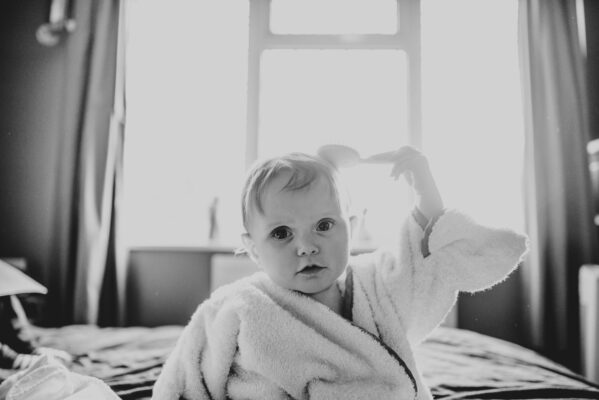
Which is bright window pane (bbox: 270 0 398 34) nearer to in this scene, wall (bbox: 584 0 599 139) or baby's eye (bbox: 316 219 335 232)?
wall (bbox: 584 0 599 139)

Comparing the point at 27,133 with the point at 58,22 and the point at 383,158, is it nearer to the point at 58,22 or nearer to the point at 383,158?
the point at 58,22

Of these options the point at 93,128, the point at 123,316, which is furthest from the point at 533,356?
the point at 93,128

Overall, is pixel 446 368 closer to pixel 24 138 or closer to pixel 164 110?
pixel 164 110

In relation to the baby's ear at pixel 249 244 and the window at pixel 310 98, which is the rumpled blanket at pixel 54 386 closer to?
the baby's ear at pixel 249 244

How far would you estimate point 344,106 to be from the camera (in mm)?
2785

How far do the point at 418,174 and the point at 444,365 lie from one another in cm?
63

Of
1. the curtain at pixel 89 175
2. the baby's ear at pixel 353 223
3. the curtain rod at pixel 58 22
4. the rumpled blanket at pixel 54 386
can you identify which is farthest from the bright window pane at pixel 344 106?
the rumpled blanket at pixel 54 386

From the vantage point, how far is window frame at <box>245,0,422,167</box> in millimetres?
2816

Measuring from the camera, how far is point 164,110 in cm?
293

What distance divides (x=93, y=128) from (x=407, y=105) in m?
1.79

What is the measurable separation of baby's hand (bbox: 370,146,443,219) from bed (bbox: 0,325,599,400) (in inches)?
16.6

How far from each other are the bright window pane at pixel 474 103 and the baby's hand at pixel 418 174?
6.25ft

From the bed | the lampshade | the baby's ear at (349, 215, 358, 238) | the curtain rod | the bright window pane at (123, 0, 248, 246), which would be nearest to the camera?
the baby's ear at (349, 215, 358, 238)

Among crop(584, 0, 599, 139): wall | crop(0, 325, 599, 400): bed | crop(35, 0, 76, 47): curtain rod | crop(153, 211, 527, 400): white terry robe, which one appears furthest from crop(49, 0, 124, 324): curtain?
crop(584, 0, 599, 139): wall
